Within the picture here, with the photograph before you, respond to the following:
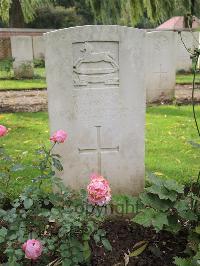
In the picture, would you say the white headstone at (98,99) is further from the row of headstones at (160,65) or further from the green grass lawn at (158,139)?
the row of headstones at (160,65)

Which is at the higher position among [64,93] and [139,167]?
[64,93]

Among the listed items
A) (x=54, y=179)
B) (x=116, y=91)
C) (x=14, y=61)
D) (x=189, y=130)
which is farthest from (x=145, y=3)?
(x=54, y=179)

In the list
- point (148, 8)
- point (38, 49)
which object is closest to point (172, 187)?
point (148, 8)

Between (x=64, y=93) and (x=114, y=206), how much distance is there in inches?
34.9

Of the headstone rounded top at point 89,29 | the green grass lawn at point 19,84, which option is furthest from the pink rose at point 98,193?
the green grass lawn at point 19,84

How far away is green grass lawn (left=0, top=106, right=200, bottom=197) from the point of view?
12.8 ft

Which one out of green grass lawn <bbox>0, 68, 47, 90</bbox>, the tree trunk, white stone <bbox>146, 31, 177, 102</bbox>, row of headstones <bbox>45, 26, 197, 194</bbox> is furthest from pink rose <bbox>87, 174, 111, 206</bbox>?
the tree trunk

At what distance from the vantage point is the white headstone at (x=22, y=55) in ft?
37.6

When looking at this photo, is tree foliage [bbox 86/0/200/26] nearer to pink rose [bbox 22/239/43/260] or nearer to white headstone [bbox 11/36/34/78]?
white headstone [bbox 11/36/34/78]

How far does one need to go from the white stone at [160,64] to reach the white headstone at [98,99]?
15.0ft

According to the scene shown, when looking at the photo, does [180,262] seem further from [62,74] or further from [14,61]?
[14,61]

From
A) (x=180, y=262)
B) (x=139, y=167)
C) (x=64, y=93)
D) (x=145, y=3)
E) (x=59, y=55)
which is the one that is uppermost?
(x=145, y=3)

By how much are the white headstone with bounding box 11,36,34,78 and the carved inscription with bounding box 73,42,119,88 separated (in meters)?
8.97

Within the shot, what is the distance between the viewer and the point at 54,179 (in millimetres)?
2393
